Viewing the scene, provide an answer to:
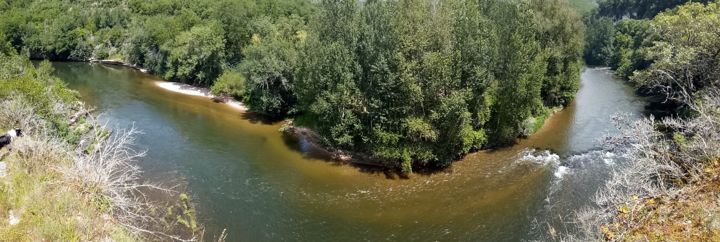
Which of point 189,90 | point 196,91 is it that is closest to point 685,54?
point 196,91

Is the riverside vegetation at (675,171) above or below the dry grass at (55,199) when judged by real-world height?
above

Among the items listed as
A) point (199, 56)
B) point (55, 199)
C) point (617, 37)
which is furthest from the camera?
point (617, 37)

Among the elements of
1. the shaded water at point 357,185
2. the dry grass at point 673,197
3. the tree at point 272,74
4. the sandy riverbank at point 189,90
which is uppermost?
the dry grass at point 673,197

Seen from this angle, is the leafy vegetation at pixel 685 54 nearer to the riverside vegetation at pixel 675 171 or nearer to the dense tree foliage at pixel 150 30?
the riverside vegetation at pixel 675 171

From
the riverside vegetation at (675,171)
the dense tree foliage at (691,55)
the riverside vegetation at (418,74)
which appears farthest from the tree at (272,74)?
the riverside vegetation at (675,171)

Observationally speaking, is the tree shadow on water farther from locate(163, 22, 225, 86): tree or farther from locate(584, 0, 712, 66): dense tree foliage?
locate(584, 0, 712, 66): dense tree foliage

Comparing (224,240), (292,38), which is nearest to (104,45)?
(292,38)

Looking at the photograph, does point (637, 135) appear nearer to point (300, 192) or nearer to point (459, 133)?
point (459, 133)

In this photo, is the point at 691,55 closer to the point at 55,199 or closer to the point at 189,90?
the point at 55,199
